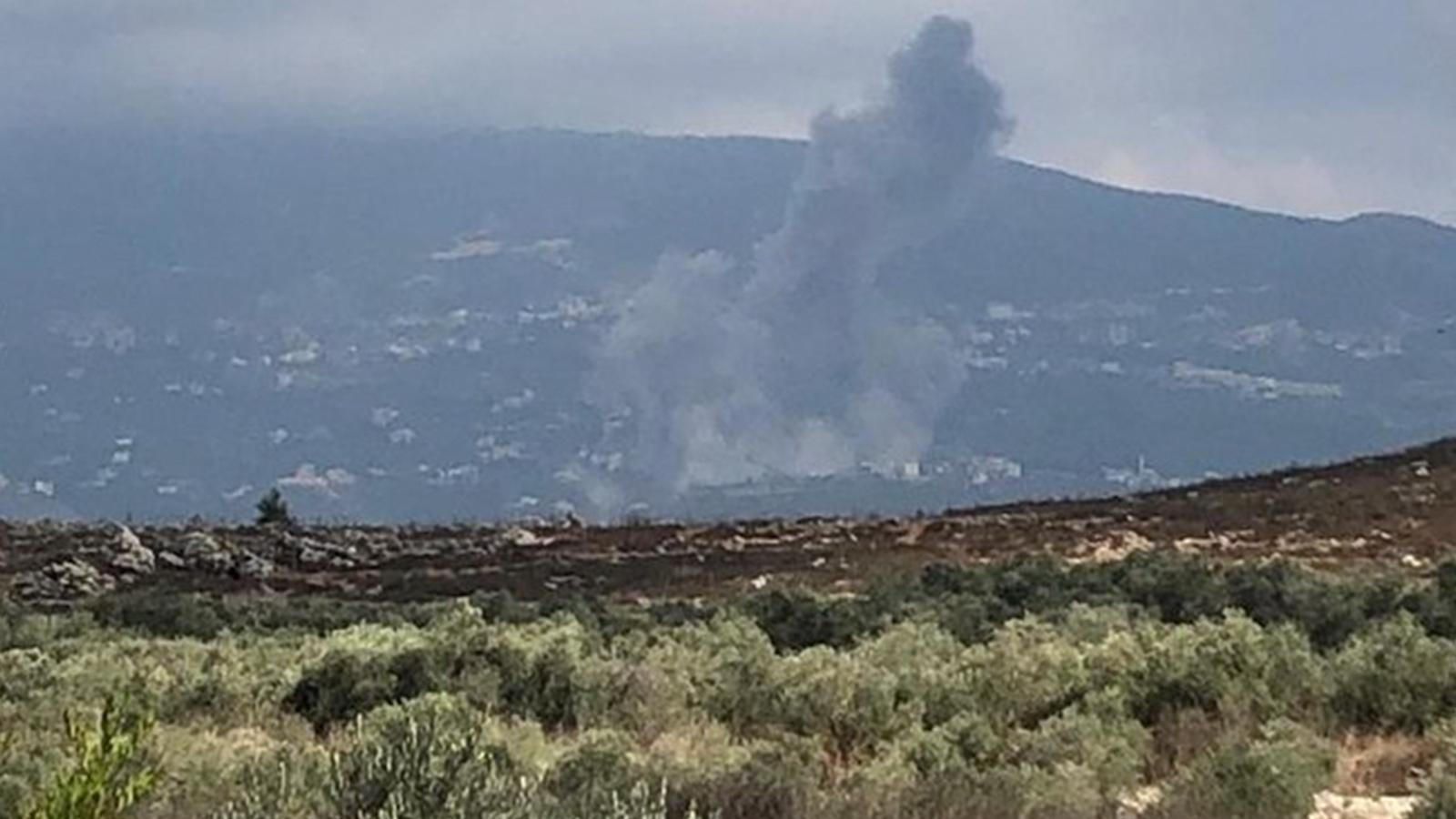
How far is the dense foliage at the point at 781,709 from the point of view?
9.60 m

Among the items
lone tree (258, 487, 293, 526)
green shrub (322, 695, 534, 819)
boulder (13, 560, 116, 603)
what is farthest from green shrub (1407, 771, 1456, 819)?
lone tree (258, 487, 293, 526)

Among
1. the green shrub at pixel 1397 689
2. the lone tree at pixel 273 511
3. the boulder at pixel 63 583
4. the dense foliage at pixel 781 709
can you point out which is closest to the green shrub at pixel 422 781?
the dense foliage at pixel 781 709

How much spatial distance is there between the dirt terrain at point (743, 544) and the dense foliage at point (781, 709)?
28.7 feet

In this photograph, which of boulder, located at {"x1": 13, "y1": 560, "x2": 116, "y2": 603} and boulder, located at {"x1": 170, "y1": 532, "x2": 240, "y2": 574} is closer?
boulder, located at {"x1": 13, "y1": 560, "x2": 116, "y2": 603}

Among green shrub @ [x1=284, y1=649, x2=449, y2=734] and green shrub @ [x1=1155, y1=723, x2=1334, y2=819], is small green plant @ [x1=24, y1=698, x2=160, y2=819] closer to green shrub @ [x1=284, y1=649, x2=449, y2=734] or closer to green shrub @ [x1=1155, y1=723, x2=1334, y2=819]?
green shrub @ [x1=1155, y1=723, x2=1334, y2=819]

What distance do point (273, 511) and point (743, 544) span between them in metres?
14.3

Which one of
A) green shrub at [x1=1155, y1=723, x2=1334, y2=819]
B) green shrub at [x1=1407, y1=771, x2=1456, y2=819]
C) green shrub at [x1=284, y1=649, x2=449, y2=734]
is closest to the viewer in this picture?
green shrub at [x1=1407, y1=771, x2=1456, y2=819]

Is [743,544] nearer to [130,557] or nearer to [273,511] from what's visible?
[130,557]

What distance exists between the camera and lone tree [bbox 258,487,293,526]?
49562mm

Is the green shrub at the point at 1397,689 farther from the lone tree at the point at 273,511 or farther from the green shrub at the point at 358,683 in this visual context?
the lone tree at the point at 273,511

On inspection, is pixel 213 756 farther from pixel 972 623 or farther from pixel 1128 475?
pixel 1128 475

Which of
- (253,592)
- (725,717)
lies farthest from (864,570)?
(725,717)

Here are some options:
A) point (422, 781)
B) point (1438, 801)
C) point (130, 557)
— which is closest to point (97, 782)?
point (422, 781)

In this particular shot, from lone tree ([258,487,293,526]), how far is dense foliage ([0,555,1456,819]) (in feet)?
75.9
